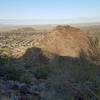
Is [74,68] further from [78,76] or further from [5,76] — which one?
[5,76]

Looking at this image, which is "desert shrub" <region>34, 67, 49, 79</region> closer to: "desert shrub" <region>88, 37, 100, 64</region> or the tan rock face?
"desert shrub" <region>88, 37, 100, 64</region>

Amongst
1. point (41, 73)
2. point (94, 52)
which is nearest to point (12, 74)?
point (41, 73)

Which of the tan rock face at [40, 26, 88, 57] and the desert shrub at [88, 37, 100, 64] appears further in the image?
the tan rock face at [40, 26, 88, 57]

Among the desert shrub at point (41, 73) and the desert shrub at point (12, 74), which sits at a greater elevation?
the desert shrub at point (12, 74)

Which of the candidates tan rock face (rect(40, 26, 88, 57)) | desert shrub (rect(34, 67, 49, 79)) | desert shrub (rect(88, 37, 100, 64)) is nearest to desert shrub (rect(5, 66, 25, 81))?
desert shrub (rect(34, 67, 49, 79))

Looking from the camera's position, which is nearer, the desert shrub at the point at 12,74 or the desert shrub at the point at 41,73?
the desert shrub at the point at 12,74

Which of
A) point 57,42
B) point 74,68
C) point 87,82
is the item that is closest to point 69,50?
point 57,42

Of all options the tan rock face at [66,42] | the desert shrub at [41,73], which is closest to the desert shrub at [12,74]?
the desert shrub at [41,73]

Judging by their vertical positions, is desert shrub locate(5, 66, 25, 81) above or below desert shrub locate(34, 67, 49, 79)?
above

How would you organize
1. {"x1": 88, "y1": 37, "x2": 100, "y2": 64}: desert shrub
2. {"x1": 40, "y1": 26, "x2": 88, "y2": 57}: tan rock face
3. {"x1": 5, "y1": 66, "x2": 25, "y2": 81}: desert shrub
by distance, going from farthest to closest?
{"x1": 40, "y1": 26, "x2": 88, "y2": 57}: tan rock face → {"x1": 88, "y1": 37, "x2": 100, "y2": 64}: desert shrub → {"x1": 5, "y1": 66, "x2": 25, "y2": 81}: desert shrub

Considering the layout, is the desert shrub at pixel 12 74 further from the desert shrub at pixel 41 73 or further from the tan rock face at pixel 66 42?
the tan rock face at pixel 66 42
